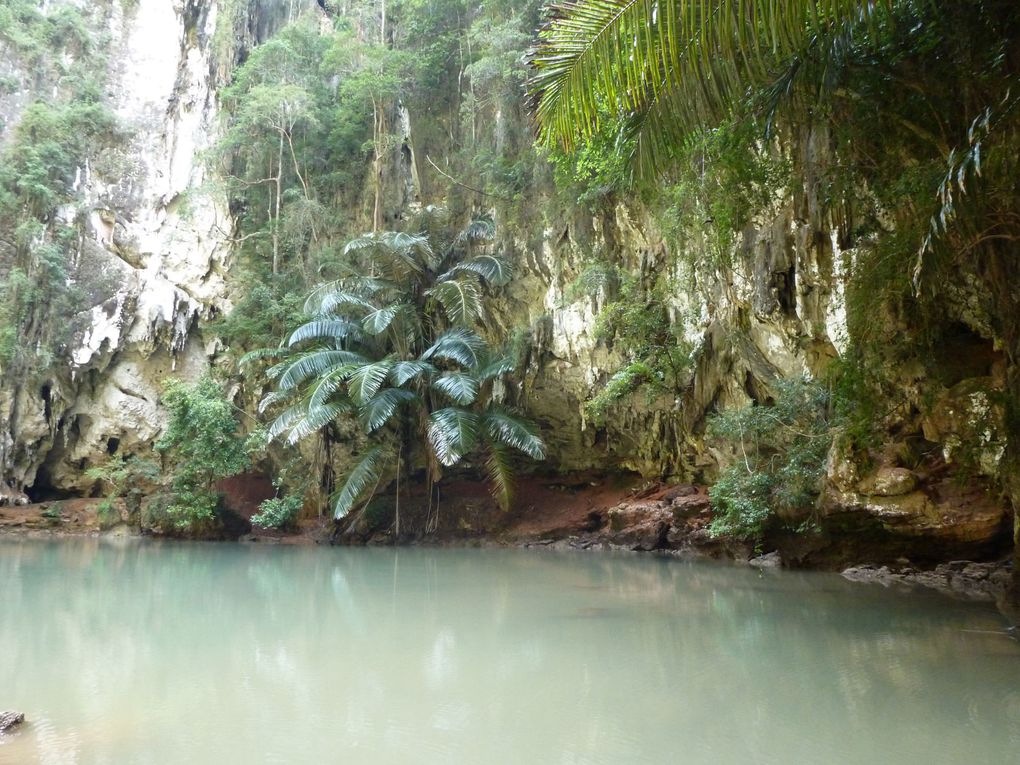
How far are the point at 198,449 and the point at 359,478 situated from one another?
13.0 ft

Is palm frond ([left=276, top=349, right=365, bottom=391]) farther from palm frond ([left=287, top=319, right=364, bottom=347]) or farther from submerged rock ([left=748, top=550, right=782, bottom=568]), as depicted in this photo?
submerged rock ([left=748, top=550, right=782, bottom=568])

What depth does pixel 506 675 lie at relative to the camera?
459 cm

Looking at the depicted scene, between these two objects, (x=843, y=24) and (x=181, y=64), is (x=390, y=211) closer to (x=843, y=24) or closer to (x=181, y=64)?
(x=181, y=64)

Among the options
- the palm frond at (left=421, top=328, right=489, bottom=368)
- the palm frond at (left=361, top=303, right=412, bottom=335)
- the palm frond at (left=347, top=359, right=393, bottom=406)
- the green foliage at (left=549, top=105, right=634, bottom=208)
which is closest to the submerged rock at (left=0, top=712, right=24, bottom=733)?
the green foliage at (left=549, top=105, right=634, bottom=208)

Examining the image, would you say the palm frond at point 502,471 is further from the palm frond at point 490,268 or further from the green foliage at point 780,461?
the green foliage at point 780,461

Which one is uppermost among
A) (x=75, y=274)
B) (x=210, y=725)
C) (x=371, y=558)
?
(x=75, y=274)

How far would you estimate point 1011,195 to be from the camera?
4711 millimetres

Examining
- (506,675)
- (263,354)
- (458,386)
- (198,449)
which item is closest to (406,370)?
(458,386)

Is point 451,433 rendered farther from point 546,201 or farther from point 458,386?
point 546,201

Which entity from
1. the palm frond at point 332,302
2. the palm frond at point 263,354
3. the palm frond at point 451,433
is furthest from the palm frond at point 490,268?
the palm frond at point 263,354

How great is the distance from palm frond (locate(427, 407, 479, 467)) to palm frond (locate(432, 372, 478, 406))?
0.32 meters

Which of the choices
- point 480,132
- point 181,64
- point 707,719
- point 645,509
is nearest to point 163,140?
point 181,64

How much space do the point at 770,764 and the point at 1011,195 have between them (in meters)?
3.93

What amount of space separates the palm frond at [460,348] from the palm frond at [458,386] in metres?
0.37
